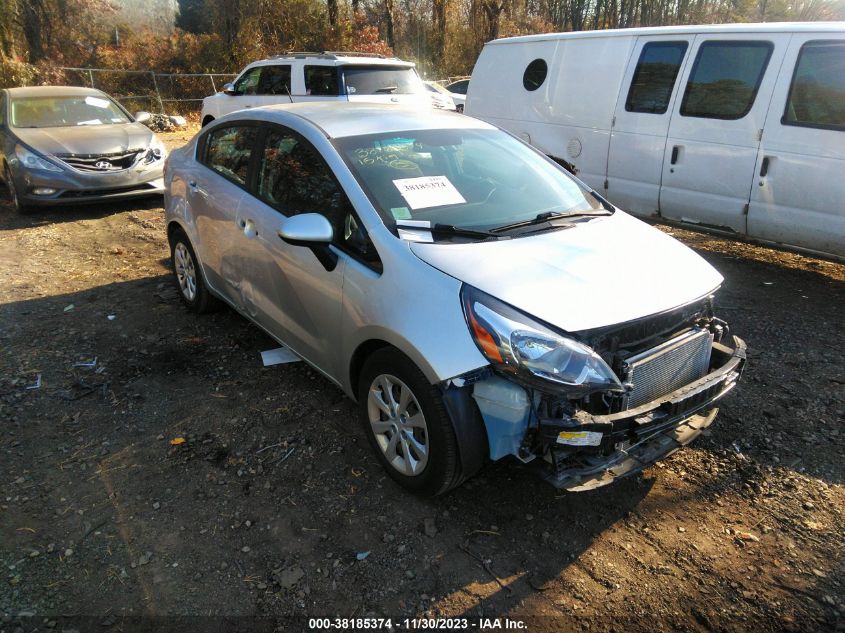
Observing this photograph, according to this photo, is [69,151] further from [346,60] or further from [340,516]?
[340,516]

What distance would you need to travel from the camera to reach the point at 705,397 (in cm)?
279

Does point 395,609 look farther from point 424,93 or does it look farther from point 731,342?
point 424,93

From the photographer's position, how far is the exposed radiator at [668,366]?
2611 mm

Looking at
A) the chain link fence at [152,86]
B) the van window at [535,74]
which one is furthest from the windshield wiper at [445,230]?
the chain link fence at [152,86]

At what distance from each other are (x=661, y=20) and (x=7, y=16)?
29684mm

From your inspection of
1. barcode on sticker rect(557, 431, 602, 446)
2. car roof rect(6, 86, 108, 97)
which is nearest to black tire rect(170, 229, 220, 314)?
barcode on sticker rect(557, 431, 602, 446)

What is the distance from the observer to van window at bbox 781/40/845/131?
Result: 500 cm

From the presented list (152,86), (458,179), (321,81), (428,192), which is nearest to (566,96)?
(458,179)

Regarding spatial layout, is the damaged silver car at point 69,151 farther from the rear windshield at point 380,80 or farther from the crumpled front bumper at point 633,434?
the crumpled front bumper at point 633,434

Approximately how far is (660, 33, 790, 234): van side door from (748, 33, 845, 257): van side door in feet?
0.39

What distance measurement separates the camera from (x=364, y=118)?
370 cm

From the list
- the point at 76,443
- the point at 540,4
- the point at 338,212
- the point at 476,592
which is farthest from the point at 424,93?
the point at 540,4

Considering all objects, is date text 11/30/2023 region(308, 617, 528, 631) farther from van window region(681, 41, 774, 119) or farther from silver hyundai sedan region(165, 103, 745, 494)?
van window region(681, 41, 774, 119)

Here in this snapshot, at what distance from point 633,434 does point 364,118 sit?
2392mm
